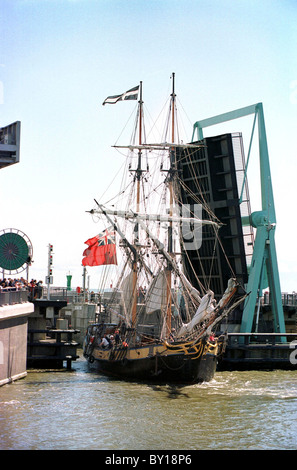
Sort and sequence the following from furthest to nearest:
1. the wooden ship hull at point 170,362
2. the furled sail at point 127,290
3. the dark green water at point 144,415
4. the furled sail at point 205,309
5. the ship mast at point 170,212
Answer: the furled sail at point 127,290
the ship mast at point 170,212
the furled sail at point 205,309
the wooden ship hull at point 170,362
the dark green water at point 144,415

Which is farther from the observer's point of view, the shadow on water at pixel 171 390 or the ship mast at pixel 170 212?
the ship mast at pixel 170 212

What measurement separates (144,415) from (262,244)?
18.1 metres

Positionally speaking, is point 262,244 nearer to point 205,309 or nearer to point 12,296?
point 205,309

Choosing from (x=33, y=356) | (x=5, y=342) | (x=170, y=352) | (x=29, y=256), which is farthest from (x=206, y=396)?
(x=29, y=256)

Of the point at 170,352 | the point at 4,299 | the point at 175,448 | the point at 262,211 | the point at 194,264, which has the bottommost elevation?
the point at 175,448

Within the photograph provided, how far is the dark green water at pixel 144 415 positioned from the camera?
1947 centimetres

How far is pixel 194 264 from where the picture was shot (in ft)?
130

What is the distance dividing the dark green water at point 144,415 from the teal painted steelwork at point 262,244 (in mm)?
7650

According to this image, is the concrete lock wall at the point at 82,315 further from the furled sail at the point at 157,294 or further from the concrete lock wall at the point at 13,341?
the concrete lock wall at the point at 13,341

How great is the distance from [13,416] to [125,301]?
59.2ft

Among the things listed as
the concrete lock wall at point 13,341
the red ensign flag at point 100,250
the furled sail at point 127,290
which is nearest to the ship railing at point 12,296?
the concrete lock wall at point 13,341

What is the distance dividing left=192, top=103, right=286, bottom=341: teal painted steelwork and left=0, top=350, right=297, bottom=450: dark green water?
25.1 feet

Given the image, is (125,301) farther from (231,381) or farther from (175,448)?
(175,448)

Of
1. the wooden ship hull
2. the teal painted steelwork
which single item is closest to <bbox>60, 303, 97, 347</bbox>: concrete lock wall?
the teal painted steelwork
